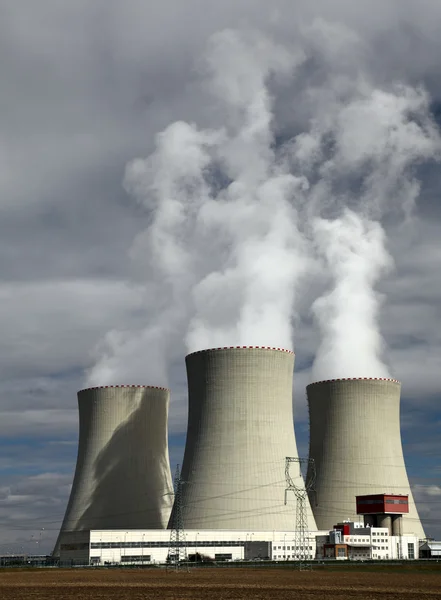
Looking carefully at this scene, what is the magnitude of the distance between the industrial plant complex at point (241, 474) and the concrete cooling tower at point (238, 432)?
0.06m

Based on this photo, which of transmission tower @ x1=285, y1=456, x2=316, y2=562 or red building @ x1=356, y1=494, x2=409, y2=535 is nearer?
transmission tower @ x1=285, y1=456, x2=316, y2=562

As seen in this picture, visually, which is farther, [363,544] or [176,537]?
[363,544]

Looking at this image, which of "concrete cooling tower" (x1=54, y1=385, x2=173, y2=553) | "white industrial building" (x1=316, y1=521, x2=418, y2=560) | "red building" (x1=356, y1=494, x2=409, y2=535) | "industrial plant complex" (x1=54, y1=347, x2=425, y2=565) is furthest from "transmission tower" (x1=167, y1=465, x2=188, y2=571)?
→ "red building" (x1=356, y1=494, x2=409, y2=535)

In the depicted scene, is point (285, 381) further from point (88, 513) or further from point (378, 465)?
point (88, 513)

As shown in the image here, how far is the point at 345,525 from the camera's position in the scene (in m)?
50.7

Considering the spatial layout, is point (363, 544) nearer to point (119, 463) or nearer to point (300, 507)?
point (300, 507)

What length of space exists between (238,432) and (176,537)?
5534 mm

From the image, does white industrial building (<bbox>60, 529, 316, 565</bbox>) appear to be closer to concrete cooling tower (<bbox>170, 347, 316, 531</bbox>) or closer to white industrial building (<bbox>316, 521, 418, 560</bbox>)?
white industrial building (<bbox>316, 521, 418, 560</bbox>)

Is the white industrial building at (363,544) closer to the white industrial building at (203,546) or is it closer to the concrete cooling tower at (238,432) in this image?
the white industrial building at (203,546)

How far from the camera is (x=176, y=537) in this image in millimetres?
41156

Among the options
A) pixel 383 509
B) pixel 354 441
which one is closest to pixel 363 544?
pixel 383 509

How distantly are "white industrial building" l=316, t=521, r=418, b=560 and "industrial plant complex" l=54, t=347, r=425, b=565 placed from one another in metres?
0.08

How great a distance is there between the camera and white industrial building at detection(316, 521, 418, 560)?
49250 millimetres

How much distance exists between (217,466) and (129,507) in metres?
11.6
